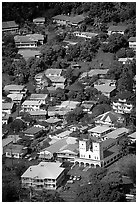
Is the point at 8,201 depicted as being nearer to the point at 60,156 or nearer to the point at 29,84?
the point at 60,156

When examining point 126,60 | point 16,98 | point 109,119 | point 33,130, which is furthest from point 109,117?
point 126,60

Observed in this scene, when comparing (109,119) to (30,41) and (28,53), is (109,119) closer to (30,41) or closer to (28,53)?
(28,53)

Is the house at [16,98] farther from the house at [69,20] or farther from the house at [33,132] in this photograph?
the house at [69,20]

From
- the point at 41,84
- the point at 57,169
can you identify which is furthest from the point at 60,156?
the point at 41,84

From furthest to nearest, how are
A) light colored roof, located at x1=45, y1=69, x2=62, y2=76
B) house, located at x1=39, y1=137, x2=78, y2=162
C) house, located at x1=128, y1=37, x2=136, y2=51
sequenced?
1. house, located at x1=128, y1=37, x2=136, y2=51
2. light colored roof, located at x1=45, y1=69, x2=62, y2=76
3. house, located at x1=39, y1=137, x2=78, y2=162

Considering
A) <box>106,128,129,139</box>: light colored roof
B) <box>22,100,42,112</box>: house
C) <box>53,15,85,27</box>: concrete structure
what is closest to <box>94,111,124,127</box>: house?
<box>106,128,129,139</box>: light colored roof

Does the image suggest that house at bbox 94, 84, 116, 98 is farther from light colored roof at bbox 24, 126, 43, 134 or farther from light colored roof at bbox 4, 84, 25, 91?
light colored roof at bbox 24, 126, 43, 134

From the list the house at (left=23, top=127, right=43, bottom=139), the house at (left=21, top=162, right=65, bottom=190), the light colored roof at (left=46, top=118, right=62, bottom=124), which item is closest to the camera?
the house at (left=21, top=162, right=65, bottom=190)

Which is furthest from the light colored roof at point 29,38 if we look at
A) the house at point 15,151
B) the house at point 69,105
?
the house at point 15,151
